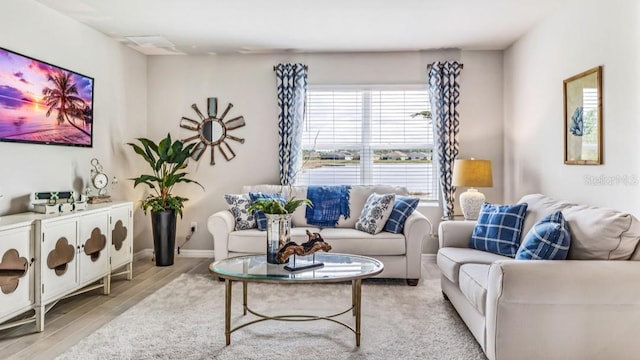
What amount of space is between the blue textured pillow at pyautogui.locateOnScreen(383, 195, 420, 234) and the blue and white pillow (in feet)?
4.42

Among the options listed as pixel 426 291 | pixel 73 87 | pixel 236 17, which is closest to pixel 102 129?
pixel 73 87

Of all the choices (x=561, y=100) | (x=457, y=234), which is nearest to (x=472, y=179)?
(x=457, y=234)

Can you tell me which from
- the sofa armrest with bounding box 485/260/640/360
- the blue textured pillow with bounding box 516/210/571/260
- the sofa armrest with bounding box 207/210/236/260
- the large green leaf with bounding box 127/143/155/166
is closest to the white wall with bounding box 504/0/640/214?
the blue textured pillow with bounding box 516/210/571/260

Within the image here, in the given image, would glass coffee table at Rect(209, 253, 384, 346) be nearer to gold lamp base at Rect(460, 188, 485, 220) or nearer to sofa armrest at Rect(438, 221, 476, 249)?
sofa armrest at Rect(438, 221, 476, 249)

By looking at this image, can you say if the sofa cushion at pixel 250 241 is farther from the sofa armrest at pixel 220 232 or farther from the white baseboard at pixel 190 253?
the white baseboard at pixel 190 253

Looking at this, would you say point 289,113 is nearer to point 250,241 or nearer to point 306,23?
point 306,23

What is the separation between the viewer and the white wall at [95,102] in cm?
335

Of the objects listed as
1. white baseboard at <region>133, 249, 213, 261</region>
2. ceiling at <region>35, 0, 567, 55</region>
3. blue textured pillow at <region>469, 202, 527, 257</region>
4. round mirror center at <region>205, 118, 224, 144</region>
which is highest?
ceiling at <region>35, 0, 567, 55</region>

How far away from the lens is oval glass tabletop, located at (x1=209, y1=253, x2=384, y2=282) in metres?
2.61

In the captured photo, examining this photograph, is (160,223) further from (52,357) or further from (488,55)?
(488,55)

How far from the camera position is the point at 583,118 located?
331 cm

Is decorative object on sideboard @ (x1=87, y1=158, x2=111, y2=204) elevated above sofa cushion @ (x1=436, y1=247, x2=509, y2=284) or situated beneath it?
elevated above

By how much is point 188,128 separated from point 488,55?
12.3ft

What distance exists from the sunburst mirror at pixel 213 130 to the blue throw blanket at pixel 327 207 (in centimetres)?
133
